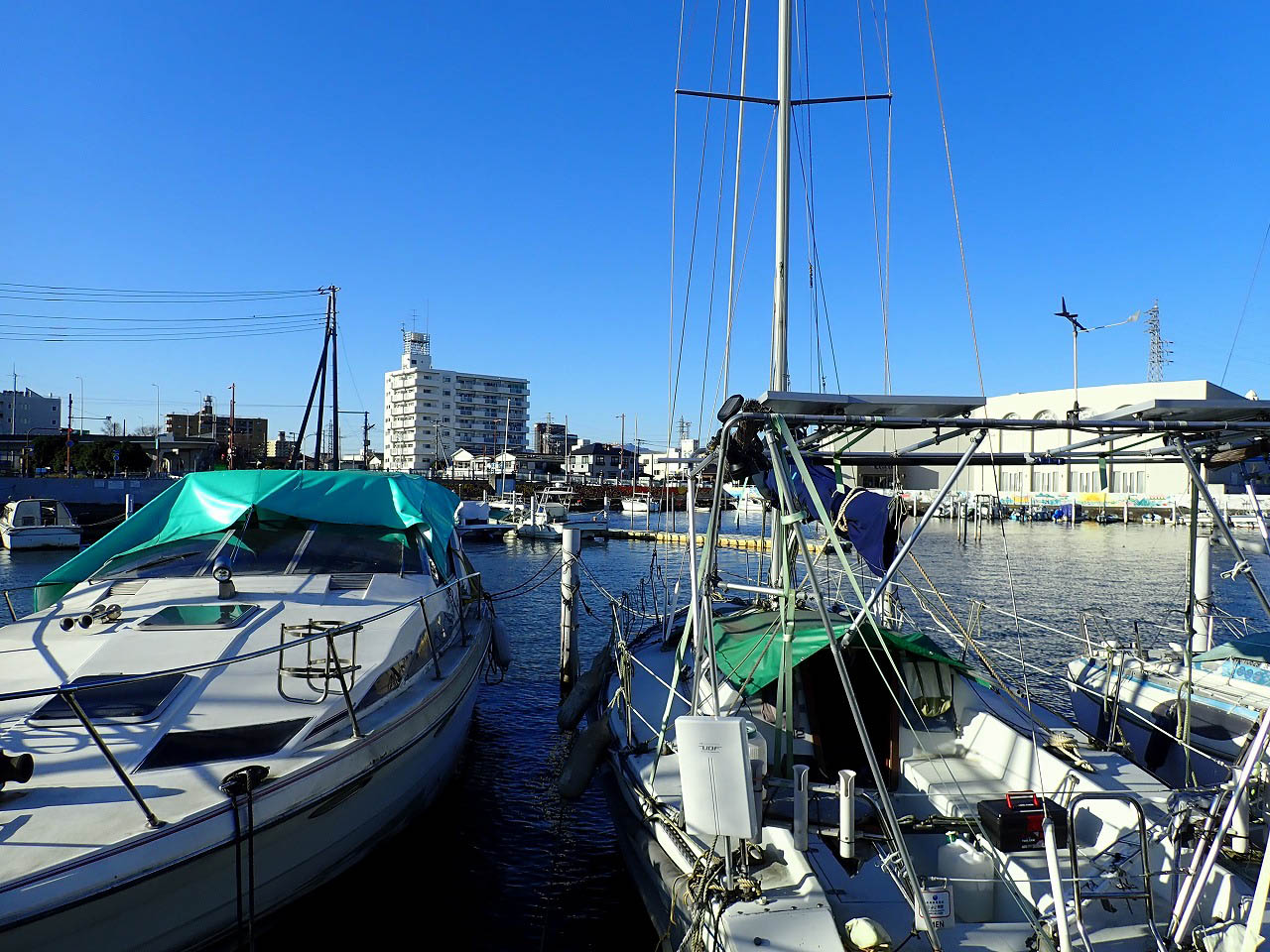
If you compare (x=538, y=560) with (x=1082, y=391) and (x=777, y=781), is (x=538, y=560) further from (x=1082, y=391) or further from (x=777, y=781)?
(x=1082, y=391)

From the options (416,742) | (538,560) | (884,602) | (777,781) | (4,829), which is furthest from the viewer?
(538,560)

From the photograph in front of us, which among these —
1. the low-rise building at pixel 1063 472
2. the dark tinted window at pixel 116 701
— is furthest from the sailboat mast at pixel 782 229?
the low-rise building at pixel 1063 472

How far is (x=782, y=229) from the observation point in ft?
32.9

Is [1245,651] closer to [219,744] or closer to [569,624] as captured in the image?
[569,624]

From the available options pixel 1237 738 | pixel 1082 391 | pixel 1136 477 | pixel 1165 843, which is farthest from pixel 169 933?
pixel 1136 477

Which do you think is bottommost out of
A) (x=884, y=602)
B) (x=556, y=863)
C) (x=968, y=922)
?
(x=556, y=863)

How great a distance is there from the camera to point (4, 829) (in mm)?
5039

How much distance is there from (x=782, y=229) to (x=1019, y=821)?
7156 millimetres

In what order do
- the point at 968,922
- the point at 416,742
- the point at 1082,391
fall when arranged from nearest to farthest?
1. the point at 968,922
2. the point at 416,742
3. the point at 1082,391

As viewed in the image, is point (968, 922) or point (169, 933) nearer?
point (169, 933)

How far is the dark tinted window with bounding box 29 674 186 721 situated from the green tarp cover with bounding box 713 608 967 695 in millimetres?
5079

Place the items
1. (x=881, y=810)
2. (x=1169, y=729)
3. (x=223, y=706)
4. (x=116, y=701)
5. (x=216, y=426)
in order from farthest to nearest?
(x=216, y=426) → (x=1169, y=729) → (x=223, y=706) → (x=116, y=701) → (x=881, y=810)

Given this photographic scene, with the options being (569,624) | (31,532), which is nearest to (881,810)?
(569,624)

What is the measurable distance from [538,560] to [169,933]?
127 feet
